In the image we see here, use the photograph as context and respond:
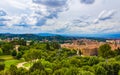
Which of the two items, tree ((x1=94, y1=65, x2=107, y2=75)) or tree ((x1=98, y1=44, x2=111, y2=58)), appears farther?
tree ((x1=98, y1=44, x2=111, y2=58))

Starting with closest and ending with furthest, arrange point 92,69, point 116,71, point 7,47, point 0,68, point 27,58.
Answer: point 92,69 → point 116,71 → point 0,68 → point 27,58 → point 7,47

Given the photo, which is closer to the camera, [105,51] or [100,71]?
[100,71]

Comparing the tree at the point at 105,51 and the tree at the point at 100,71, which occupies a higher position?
the tree at the point at 105,51

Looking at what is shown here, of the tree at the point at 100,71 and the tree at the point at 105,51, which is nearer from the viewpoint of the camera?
the tree at the point at 100,71

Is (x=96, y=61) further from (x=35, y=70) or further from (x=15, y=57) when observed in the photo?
(x=15, y=57)

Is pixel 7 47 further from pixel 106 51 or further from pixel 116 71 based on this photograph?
pixel 116 71

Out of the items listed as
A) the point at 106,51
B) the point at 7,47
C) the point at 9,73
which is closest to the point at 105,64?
the point at 9,73

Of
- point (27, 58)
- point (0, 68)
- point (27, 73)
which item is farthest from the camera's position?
point (27, 58)

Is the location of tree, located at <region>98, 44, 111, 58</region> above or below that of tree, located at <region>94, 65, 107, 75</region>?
above

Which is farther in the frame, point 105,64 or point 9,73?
point 105,64

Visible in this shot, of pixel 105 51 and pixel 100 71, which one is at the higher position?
pixel 105 51

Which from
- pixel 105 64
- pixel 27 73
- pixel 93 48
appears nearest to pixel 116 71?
pixel 105 64
